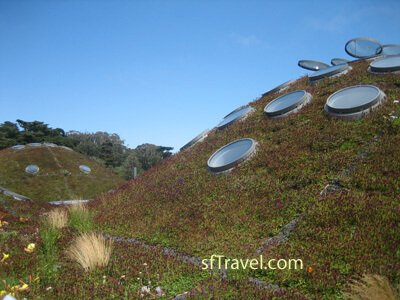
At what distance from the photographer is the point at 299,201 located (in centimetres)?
1097

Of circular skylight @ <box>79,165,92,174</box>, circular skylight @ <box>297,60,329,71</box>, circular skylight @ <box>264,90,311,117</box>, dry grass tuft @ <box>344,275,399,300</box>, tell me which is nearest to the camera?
dry grass tuft @ <box>344,275,399,300</box>

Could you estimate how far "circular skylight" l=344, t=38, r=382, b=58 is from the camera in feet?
81.4

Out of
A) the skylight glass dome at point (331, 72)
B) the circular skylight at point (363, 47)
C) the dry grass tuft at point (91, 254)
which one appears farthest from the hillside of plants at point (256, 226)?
the circular skylight at point (363, 47)

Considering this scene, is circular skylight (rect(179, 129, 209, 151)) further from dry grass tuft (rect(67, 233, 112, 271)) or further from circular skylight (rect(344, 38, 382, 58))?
dry grass tuft (rect(67, 233, 112, 271))

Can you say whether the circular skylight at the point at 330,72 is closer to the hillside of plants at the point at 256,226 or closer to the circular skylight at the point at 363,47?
the hillside of plants at the point at 256,226

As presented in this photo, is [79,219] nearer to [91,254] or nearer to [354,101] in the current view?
[91,254]

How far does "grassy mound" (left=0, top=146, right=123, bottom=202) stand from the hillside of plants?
1377 cm

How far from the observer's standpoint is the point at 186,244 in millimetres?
10227

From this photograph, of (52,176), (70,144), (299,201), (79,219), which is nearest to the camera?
(299,201)

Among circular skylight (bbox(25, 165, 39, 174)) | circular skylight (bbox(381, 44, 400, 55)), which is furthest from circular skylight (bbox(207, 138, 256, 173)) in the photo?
circular skylight (bbox(25, 165, 39, 174))

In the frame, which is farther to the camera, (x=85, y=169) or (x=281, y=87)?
(x=85, y=169)

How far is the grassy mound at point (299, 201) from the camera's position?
7.51 m

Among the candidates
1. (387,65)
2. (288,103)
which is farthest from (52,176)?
(387,65)

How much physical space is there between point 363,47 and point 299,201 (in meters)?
18.7
